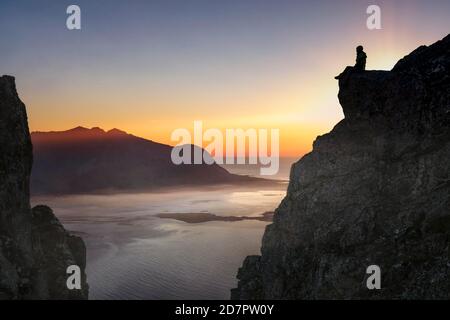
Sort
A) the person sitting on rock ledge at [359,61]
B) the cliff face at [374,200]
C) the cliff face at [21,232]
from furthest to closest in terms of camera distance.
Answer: the person sitting on rock ledge at [359,61], the cliff face at [21,232], the cliff face at [374,200]

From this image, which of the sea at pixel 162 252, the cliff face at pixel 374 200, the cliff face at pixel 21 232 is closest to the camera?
the cliff face at pixel 374 200

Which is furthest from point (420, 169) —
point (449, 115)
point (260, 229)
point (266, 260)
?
point (260, 229)

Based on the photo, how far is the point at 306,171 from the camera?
35.0 metres

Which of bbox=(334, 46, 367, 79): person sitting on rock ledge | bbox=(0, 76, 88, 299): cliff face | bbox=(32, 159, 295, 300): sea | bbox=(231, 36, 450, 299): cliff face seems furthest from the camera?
bbox=(32, 159, 295, 300): sea

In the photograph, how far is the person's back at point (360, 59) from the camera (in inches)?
1422

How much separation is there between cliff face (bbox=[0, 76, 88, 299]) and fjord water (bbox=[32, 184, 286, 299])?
1433cm

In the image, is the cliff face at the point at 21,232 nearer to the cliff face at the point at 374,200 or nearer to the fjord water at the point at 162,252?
the fjord water at the point at 162,252

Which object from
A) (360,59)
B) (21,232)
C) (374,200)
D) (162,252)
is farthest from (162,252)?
(360,59)

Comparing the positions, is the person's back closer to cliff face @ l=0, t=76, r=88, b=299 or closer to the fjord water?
cliff face @ l=0, t=76, r=88, b=299

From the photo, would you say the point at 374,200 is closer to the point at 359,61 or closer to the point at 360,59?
the point at 359,61

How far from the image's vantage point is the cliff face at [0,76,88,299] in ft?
110

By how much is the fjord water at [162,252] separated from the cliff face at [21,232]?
564 inches

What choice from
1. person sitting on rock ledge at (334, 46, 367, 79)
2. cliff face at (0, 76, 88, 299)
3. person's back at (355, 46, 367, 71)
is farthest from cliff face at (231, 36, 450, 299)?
cliff face at (0, 76, 88, 299)

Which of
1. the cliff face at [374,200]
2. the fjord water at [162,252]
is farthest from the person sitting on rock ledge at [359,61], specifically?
the fjord water at [162,252]
